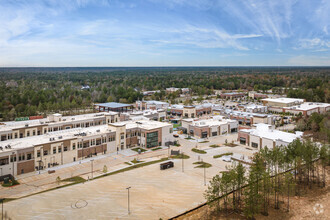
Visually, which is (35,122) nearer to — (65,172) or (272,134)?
(65,172)

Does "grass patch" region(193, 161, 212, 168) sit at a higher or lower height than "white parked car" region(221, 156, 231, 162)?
lower

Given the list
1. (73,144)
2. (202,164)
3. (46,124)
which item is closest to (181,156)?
(202,164)

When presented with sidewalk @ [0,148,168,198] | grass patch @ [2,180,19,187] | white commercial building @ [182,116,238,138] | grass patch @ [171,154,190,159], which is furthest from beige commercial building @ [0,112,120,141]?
grass patch @ [171,154,190,159]

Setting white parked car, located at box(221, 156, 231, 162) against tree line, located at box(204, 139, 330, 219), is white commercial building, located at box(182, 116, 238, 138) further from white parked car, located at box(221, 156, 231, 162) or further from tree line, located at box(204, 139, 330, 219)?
tree line, located at box(204, 139, 330, 219)

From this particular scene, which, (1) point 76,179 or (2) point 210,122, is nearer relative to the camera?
(1) point 76,179

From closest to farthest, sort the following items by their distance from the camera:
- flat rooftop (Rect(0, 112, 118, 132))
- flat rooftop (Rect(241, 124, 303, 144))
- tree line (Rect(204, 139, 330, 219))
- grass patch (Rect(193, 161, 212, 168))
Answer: tree line (Rect(204, 139, 330, 219)), grass patch (Rect(193, 161, 212, 168)), flat rooftop (Rect(241, 124, 303, 144)), flat rooftop (Rect(0, 112, 118, 132))

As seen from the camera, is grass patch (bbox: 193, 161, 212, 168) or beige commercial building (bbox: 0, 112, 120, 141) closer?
grass patch (bbox: 193, 161, 212, 168)
